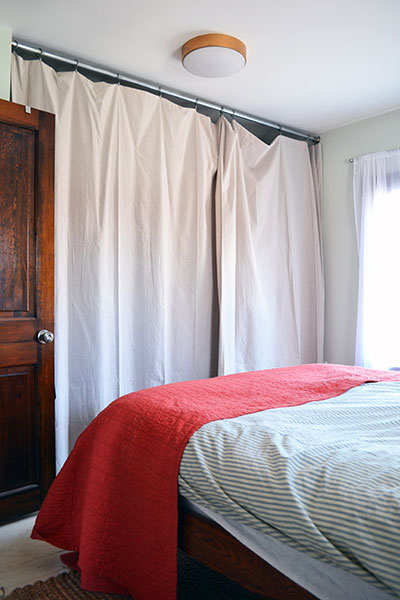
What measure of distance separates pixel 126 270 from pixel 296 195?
175 cm

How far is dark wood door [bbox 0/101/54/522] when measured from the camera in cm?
231

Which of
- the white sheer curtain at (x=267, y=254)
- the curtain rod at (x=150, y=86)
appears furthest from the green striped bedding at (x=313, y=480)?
the curtain rod at (x=150, y=86)

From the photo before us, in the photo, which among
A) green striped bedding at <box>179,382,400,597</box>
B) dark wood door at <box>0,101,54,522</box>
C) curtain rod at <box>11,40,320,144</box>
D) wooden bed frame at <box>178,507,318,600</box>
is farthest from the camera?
curtain rod at <box>11,40,320,144</box>

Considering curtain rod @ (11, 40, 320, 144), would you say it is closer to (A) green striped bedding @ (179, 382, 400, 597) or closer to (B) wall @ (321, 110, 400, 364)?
(B) wall @ (321, 110, 400, 364)

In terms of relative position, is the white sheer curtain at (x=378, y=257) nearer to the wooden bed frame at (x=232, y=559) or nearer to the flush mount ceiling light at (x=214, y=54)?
the flush mount ceiling light at (x=214, y=54)

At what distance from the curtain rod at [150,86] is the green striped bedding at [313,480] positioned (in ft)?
7.67

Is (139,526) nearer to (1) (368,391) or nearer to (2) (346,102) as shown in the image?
(1) (368,391)

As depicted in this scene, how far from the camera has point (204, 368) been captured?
3488 millimetres

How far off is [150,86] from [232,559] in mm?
2876

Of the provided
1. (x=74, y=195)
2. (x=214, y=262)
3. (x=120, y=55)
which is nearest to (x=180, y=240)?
(x=214, y=262)

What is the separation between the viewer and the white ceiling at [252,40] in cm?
238

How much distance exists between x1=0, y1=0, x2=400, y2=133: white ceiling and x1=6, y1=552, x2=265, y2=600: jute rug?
2498mm

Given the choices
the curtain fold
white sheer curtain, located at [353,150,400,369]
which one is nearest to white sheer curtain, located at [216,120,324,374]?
the curtain fold

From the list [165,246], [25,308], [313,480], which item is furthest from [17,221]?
[313,480]
